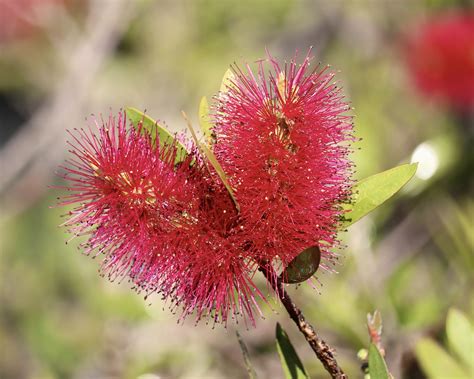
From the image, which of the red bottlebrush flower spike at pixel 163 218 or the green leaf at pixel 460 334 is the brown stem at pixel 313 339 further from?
the green leaf at pixel 460 334

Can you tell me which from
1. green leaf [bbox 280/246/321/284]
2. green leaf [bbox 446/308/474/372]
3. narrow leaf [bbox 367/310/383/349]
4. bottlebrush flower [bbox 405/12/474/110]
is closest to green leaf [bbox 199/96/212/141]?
green leaf [bbox 280/246/321/284]

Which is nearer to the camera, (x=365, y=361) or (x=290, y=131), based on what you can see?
(x=290, y=131)

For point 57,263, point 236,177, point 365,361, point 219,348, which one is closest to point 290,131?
point 236,177

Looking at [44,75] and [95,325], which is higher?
[44,75]

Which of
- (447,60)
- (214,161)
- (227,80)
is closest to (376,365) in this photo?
(214,161)

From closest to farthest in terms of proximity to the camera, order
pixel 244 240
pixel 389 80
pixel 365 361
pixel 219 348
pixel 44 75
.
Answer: pixel 244 240 → pixel 365 361 → pixel 219 348 → pixel 389 80 → pixel 44 75

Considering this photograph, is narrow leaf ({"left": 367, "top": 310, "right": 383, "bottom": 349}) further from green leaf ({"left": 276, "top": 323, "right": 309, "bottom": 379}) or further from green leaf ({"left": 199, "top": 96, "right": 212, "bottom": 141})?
green leaf ({"left": 199, "top": 96, "right": 212, "bottom": 141})

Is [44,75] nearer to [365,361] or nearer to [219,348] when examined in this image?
[219,348]

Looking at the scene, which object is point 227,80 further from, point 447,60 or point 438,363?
point 447,60
